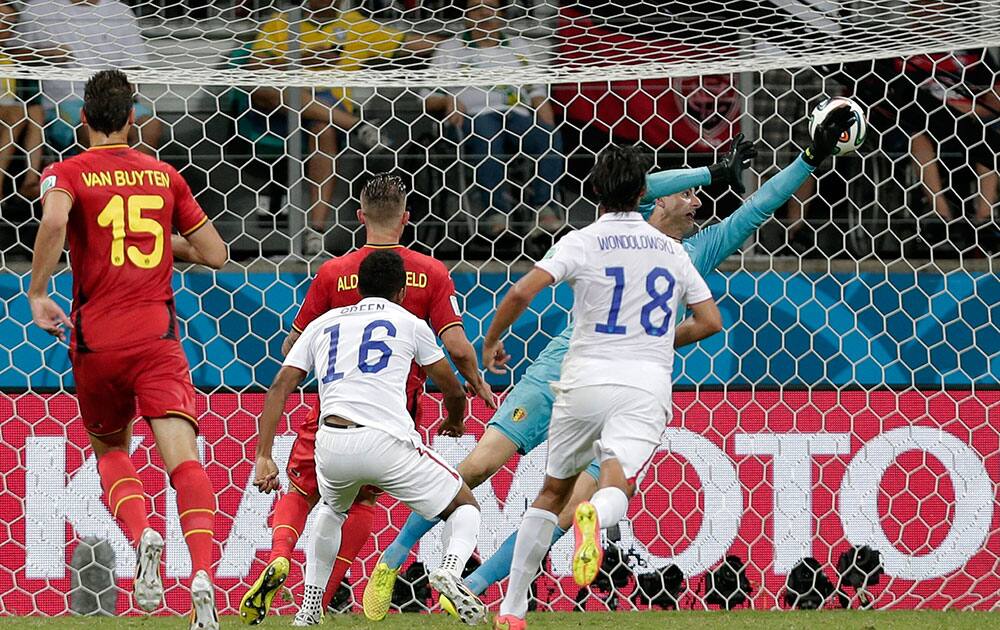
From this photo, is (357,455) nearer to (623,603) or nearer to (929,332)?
(623,603)

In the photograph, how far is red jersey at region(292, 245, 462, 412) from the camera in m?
5.66

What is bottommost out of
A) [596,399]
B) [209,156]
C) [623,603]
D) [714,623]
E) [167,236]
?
[623,603]

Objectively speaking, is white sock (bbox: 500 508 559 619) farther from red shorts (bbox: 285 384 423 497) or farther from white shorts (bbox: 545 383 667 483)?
red shorts (bbox: 285 384 423 497)

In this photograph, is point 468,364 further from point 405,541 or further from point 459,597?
point 459,597

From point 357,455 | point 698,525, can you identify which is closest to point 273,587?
point 357,455

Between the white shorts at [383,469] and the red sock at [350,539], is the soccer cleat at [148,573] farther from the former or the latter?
the red sock at [350,539]

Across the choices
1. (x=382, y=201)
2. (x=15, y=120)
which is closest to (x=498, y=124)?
(x=382, y=201)

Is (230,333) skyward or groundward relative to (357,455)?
groundward

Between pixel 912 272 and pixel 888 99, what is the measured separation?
3.10 feet

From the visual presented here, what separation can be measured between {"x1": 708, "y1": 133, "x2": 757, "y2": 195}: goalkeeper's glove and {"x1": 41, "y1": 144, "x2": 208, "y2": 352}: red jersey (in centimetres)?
227

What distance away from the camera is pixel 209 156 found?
23.5 feet

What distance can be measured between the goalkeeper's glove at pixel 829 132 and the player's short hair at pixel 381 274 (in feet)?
5.57

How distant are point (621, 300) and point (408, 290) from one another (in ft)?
3.93

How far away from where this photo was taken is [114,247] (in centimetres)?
Answer: 471
